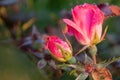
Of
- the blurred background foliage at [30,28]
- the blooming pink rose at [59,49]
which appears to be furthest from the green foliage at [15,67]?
the blooming pink rose at [59,49]

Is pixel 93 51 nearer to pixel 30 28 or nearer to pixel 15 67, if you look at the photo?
pixel 15 67

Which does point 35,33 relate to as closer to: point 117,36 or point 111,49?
point 111,49

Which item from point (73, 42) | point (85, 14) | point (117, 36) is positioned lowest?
point (117, 36)

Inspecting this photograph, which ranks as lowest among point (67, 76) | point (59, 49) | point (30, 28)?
point (30, 28)

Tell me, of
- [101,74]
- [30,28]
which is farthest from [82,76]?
[30,28]

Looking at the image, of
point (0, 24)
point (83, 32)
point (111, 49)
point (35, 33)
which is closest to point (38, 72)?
point (83, 32)
